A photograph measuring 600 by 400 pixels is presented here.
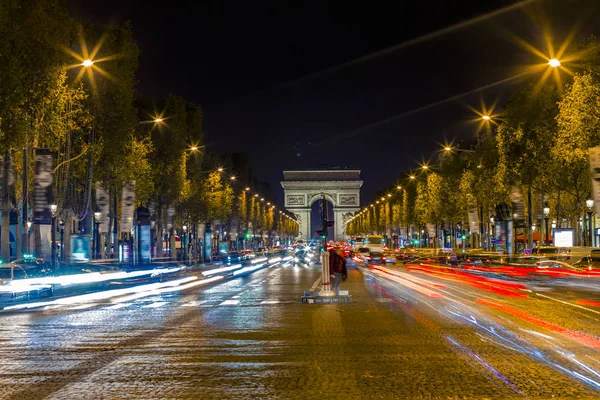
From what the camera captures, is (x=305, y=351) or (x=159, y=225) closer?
(x=305, y=351)

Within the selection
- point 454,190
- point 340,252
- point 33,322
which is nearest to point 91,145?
point 340,252

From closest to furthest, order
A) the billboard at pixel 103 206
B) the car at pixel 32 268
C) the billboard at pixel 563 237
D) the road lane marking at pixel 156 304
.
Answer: the road lane marking at pixel 156 304
the car at pixel 32 268
the billboard at pixel 103 206
the billboard at pixel 563 237

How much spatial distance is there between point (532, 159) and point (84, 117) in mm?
27594

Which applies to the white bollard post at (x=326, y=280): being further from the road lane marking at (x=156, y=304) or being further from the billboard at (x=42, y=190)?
the billboard at (x=42, y=190)

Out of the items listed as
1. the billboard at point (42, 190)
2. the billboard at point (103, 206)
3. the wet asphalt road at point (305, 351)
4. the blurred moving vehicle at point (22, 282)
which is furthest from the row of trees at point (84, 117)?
the wet asphalt road at point (305, 351)

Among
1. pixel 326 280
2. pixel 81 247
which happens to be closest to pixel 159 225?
pixel 81 247

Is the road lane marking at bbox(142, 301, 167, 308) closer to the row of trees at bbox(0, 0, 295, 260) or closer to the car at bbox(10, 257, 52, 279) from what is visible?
the car at bbox(10, 257, 52, 279)

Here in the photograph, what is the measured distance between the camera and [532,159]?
50.6m

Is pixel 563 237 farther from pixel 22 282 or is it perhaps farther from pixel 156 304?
pixel 22 282

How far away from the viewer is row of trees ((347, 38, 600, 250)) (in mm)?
37594

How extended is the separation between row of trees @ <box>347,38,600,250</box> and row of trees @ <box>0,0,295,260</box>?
74.9ft

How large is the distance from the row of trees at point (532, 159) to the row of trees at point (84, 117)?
22820mm

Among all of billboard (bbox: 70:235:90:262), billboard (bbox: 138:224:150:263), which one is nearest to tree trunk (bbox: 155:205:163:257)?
billboard (bbox: 138:224:150:263)

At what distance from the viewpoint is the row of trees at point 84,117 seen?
29688mm
